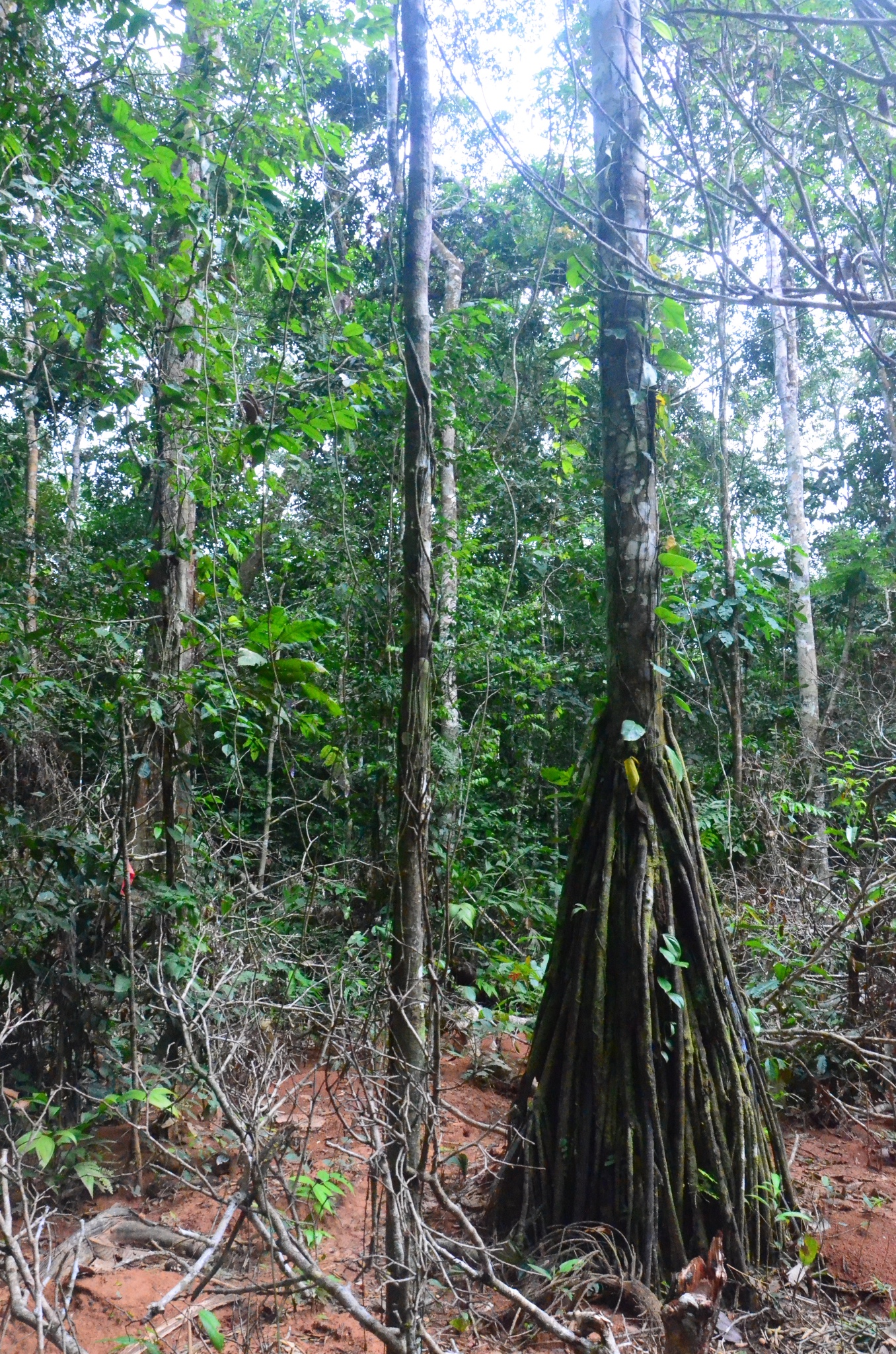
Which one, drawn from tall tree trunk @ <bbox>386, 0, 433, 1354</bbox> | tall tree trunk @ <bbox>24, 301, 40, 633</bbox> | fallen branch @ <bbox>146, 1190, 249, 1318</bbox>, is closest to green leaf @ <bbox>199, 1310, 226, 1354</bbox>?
fallen branch @ <bbox>146, 1190, 249, 1318</bbox>

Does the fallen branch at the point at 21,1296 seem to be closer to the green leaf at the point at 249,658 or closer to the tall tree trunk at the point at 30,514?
the green leaf at the point at 249,658

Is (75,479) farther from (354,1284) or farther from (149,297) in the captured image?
(354,1284)

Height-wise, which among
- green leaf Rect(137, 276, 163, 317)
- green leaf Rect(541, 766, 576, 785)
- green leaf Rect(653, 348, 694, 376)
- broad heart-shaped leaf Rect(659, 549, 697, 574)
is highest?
green leaf Rect(137, 276, 163, 317)

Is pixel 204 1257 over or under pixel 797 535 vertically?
under

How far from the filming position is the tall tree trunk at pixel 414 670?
8.11ft

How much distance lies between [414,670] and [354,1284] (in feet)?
6.14

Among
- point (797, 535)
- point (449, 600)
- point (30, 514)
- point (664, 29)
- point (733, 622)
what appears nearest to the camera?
point (664, 29)

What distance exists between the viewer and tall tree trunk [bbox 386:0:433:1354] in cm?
247

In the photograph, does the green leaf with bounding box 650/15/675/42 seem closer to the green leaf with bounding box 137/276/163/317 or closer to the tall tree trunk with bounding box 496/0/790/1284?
the tall tree trunk with bounding box 496/0/790/1284

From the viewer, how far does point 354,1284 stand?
8.67 ft

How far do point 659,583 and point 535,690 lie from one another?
5044 mm

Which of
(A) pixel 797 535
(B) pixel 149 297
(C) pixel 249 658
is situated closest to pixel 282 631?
(C) pixel 249 658

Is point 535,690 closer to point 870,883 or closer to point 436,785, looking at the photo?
point 436,785

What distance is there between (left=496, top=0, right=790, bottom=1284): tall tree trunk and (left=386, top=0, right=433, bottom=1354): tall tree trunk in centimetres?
66
